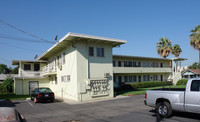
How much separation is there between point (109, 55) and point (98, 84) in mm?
3567

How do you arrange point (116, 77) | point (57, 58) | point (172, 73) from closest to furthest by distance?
point (57, 58) < point (116, 77) < point (172, 73)

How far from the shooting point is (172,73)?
37750mm

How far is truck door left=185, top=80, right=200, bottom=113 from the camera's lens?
731cm

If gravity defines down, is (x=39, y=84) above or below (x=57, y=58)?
below

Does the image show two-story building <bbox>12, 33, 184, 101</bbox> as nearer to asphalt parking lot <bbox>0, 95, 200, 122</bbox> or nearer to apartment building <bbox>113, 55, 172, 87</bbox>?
asphalt parking lot <bbox>0, 95, 200, 122</bbox>

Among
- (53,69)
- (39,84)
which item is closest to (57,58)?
(53,69)

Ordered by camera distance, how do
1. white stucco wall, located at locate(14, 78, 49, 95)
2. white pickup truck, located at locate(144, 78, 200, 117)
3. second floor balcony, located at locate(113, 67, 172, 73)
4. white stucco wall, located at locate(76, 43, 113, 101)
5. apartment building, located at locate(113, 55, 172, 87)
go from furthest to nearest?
apartment building, located at locate(113, 55, 172, 87) → second floor balcony, located at locate(113, 67, 172, 73) → white stucco wall, located at locate(14, 78, 49, 95) → white stucco wall, located at locate(76, 43, 113, 101) → white pickup truck, located at locate(144, 78, 200, 117)

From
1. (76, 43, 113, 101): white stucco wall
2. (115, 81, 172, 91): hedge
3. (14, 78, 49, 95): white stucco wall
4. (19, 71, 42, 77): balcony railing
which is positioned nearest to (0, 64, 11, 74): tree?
(19, 71, 42, 77): balcony railing

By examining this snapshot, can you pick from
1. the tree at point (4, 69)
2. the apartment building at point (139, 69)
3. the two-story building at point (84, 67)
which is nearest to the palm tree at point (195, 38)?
the apartment building at point (139, 69)

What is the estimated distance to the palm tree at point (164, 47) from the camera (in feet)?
130

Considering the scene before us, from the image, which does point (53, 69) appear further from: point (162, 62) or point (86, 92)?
point (162, 62)

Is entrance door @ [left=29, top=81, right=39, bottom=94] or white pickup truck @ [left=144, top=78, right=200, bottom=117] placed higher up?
white pickup truck @ [left=144, top=78, right=200, bottom=117]

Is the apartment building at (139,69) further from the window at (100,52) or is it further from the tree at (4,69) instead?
the tree at (4,69)

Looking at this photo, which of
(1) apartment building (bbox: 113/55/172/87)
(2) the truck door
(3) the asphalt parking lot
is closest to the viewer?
(2) the truck door
